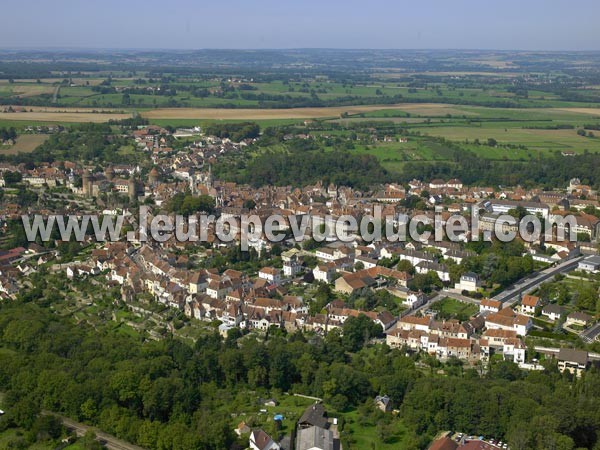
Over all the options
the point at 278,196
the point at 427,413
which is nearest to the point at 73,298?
the point at 427,413

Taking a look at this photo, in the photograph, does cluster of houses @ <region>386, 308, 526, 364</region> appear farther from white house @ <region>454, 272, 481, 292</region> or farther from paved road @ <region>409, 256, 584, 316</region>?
white house @ <region>454, 272, 481, 292</region>

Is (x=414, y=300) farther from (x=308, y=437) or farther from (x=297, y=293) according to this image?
(x=308, y=437)

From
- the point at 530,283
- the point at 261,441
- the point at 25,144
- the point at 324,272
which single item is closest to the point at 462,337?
the point at 530,283

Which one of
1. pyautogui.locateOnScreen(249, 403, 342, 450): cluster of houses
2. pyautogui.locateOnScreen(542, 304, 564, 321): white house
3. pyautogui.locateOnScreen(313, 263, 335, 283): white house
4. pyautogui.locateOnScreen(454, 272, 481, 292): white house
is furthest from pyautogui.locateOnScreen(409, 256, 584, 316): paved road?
pyautogui.locateOnScreen(249, 403, 342, 450): cluster of houses

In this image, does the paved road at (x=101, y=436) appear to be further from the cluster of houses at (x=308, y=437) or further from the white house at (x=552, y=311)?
the white house at (x=552, y=311)

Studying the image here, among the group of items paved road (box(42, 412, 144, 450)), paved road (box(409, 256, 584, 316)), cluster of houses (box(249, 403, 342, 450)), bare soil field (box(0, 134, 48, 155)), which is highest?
bare soil field (box(0, 134, 48, 155))
